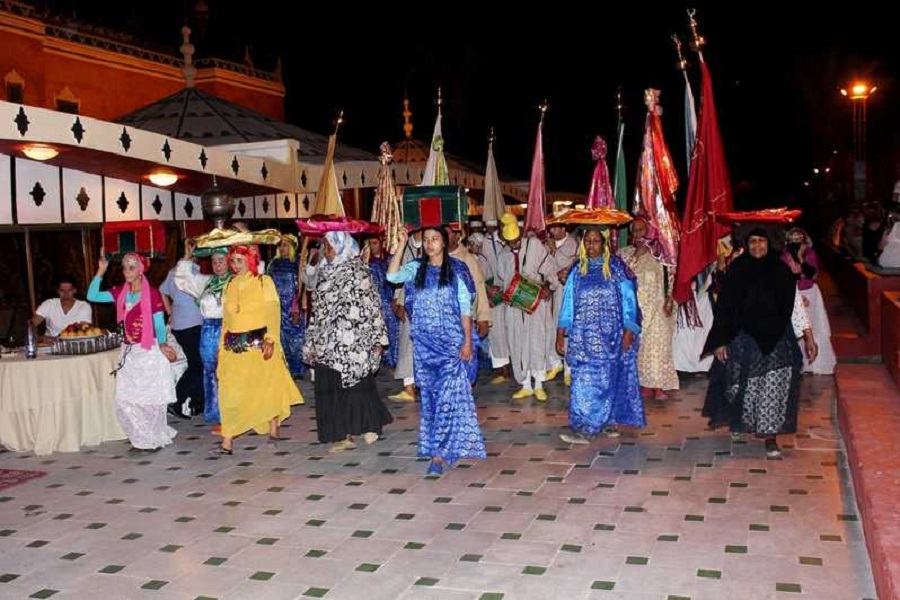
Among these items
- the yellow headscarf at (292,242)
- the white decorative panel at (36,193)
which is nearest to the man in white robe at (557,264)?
the yellow headscarf at (292,242)

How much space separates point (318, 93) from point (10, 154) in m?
24.3

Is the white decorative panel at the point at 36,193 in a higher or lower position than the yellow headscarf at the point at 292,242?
higher

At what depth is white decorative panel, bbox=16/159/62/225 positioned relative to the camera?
30.0ft

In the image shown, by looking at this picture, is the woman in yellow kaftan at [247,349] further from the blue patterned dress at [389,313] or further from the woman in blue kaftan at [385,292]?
the blue patterned dress at [389,313]

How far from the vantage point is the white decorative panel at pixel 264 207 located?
1380 cm

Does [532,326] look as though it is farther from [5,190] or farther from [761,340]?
[5,190]

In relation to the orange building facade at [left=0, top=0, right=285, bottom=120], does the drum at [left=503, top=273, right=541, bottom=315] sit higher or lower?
lower

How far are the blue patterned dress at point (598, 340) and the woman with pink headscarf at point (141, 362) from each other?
3.32 m

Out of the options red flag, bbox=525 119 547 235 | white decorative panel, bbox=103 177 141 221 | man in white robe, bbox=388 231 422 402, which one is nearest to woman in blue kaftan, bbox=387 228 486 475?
man in white robe, bbox=388 231 422 402

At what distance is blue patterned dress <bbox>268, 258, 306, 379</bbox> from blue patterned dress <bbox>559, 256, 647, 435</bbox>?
4.61 metres

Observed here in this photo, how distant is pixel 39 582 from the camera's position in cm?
479

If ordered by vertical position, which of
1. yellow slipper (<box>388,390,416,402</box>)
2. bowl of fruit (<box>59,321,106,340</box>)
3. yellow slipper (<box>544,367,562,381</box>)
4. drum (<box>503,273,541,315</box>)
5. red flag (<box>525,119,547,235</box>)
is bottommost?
yellow slipper (<box>388,390,416,402</box>)

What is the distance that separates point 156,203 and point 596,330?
6469 millimetres

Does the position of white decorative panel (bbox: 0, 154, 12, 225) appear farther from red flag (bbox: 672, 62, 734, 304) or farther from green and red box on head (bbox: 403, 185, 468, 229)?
red flag (bbox: 672, 62, 734, 304)
